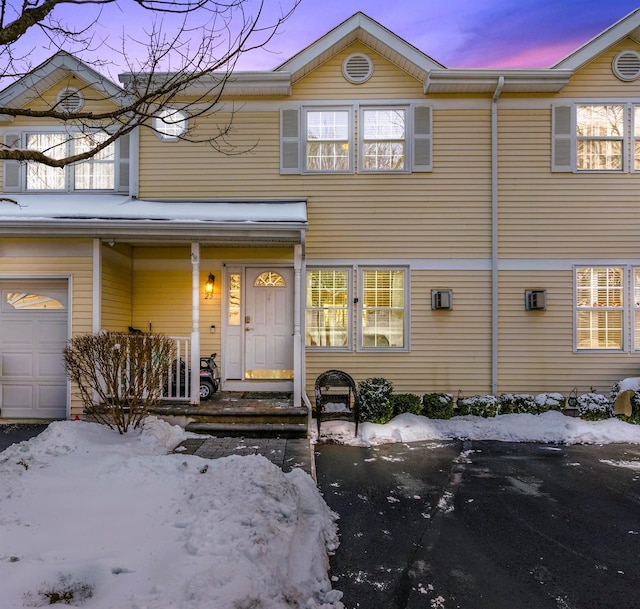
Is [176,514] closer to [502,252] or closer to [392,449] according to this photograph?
[392,449]

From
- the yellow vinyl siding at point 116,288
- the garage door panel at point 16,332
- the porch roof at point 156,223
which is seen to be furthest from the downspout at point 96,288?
the garage door panel at point 16,332

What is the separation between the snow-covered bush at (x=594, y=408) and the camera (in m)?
6.56

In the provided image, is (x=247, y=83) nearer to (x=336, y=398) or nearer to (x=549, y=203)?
(x=336, y=398)

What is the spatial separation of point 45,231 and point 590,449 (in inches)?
345

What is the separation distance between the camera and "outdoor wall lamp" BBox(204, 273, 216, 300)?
7.28 meters

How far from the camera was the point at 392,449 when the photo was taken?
5672 millimetres

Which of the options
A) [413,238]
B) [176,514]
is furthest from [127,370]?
[413,238]

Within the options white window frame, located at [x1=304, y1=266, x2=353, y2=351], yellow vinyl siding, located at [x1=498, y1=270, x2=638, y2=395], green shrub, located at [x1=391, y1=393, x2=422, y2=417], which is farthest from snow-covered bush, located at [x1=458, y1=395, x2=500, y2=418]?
white window frame, located at [x1=304, y1=266, x2=353, y2=351]

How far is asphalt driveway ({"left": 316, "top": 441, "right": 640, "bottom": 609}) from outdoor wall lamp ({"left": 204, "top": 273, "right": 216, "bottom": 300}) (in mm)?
3459

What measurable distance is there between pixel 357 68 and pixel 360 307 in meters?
4.45

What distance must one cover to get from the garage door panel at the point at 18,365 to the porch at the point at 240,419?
250 centimetres

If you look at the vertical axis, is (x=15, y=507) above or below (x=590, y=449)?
above

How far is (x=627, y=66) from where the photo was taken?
7297 millimetres

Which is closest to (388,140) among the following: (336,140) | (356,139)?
(356,139)
